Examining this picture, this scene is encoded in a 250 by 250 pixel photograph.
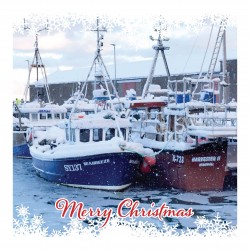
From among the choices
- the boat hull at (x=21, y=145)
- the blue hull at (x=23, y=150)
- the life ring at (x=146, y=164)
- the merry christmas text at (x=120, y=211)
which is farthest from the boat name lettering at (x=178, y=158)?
the boat hull at (x=21, y=145)

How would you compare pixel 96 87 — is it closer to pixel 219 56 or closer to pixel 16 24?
pixel 219 56

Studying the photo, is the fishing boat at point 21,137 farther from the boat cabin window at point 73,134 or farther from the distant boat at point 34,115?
the boat cabin window at point 73,134

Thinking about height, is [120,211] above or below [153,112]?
below

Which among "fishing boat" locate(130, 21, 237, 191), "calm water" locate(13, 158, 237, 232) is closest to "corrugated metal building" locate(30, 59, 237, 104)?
"fishing boat" locate(130, 21, 237, 191)

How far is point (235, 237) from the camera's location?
27.9ft

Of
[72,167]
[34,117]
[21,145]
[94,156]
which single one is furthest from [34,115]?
A: [94,156]

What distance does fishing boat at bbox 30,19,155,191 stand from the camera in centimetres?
1089

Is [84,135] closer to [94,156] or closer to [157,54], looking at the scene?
[94,156]

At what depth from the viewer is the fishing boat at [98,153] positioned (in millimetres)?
10891

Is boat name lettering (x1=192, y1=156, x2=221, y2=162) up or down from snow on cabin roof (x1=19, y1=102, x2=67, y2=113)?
down

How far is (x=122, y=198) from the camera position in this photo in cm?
998

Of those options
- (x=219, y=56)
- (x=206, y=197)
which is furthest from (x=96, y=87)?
(x=206, y=197)

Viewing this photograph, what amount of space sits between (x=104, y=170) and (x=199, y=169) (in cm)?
163

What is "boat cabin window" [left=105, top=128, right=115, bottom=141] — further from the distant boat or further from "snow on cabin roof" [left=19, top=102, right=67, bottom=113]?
"snow on cabin roof" [left=19, top=102, right=67, bottom=113]
